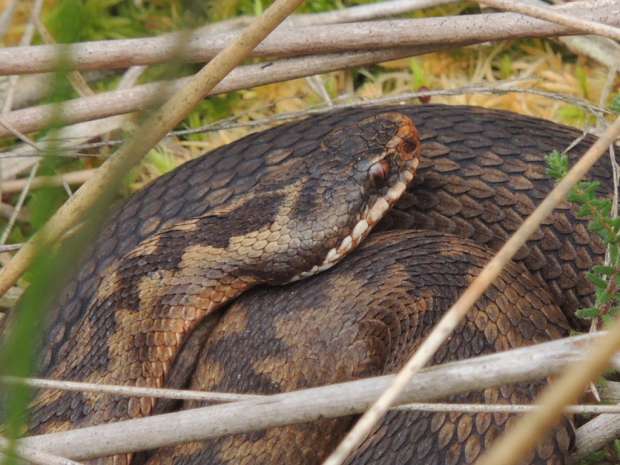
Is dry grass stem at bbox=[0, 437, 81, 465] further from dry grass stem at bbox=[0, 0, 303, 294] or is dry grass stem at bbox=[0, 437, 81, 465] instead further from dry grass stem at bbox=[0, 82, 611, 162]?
dry grass stem at bbox=[0, 82, 611, 162]

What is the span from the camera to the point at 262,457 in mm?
3361

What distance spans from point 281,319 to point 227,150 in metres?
0.94

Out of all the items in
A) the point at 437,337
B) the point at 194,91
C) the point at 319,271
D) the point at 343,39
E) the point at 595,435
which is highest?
the point at 194,91

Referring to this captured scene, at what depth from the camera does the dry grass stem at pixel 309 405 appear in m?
2.05

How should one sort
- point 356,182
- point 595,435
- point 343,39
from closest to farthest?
point 595,435, point 356,182, point 343,39

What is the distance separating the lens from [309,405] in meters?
2.17

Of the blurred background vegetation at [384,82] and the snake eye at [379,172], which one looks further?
the blurred background vegetation at [384,82]

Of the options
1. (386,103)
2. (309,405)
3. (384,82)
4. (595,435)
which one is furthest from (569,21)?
(384,82)

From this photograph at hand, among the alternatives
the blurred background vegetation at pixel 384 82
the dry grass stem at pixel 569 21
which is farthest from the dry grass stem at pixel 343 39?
the dry grass stem at pixel 569 21

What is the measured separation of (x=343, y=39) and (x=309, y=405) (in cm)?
223

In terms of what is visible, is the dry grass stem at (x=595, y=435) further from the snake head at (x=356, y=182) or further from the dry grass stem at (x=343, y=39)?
the dry grass stem at (x=343, y=39)

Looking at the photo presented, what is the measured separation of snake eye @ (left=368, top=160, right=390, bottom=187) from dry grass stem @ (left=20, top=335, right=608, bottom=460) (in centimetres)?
172

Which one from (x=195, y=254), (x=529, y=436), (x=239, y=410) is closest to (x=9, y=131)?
(x=195, y=254)

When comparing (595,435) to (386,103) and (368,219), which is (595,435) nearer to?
(368,219)
